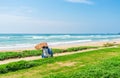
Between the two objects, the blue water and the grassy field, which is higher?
the grassy field

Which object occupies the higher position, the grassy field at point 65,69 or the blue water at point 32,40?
the grassy field at point 65,69

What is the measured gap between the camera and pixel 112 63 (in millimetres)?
11039

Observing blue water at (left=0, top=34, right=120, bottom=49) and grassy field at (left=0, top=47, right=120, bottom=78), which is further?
blue water at (left=0, top=34, right=120, bottom=49)

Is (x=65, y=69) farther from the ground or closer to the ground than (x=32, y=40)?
farther from the ground

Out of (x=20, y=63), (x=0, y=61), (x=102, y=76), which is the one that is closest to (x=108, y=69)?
(x=102, y=76)

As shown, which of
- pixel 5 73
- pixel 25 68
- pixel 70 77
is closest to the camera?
pixel 70 77

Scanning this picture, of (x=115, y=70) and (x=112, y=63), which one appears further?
(x=112, y=63)

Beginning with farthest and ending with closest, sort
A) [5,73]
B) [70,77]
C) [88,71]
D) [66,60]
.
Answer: [66,60] < [5,73] < [88,71] < [70,77]

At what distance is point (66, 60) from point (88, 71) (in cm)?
376

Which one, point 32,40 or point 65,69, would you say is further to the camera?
point 32,40

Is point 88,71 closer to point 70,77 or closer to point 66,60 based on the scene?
point 70,77

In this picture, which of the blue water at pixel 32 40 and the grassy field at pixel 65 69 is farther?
the blue water at pixel 32 40

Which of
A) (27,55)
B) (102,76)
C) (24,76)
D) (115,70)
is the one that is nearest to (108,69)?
(115,70)

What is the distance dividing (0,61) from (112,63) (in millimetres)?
7501
